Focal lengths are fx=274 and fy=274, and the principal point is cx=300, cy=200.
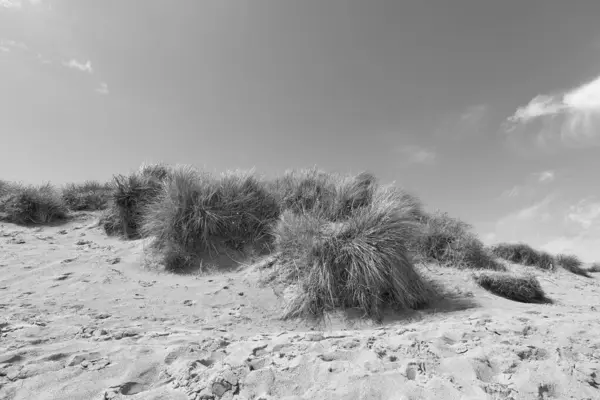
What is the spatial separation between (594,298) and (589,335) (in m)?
3.78

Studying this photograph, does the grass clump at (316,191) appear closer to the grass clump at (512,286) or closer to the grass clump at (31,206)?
the grass clump at (512,286)

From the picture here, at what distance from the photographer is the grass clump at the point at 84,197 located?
29.0ft

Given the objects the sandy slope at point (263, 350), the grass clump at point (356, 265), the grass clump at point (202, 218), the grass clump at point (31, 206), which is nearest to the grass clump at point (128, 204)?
the grass clump at point (202, 218)

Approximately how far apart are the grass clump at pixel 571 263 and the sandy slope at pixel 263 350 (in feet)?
30.9

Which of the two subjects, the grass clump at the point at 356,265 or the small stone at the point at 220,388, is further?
the grass clump at the point at 356,265

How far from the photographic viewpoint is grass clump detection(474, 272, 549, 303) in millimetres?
4316

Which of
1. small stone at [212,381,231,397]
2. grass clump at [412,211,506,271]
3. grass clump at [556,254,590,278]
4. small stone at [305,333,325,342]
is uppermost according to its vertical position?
grass clump at [556,254,590,278]

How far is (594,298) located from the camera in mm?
4918

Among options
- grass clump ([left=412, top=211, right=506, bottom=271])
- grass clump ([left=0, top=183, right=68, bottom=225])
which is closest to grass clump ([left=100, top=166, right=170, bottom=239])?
grass clump ([left=0, top=183, right=68, bottom=225])

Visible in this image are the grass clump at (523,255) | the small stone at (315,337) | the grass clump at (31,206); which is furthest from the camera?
the grass clump at (523,255)

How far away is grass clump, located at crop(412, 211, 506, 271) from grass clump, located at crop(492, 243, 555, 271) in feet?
10.3

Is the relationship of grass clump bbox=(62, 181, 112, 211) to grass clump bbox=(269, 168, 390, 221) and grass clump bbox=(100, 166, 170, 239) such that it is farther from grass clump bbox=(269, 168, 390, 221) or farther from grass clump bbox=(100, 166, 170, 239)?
grass clump bbox=(269, 168, 390, 221)

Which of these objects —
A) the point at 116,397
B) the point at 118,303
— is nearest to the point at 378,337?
the point at 116,397

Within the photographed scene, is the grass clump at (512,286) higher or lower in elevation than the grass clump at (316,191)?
lower
